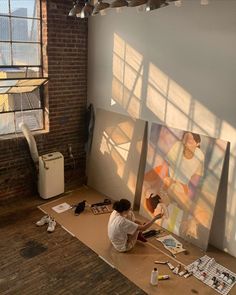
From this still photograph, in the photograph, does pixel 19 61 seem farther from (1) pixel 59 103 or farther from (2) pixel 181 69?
(2) pixel 181 69

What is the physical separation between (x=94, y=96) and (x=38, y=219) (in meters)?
2.11

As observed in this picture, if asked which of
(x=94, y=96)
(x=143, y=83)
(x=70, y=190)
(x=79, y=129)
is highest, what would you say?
(x=143, y=83)

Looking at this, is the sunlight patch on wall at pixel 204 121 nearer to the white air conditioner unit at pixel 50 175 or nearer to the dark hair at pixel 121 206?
the dark hair at pixel 121 206

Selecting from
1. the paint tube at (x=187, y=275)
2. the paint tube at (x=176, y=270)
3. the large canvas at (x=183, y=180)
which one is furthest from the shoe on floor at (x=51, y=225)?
the paint tube at (x=187, y=275)

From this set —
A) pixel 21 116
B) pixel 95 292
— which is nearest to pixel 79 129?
pixel 21 116

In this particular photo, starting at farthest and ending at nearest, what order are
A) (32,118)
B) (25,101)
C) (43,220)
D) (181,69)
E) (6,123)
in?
1. (32,118)
2. (25,101)
3. (6,123)
4. (43,220)
5. (181,69)

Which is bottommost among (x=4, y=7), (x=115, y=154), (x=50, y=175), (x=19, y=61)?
(x=50, y=175)

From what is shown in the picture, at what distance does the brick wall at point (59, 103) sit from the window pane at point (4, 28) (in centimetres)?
52

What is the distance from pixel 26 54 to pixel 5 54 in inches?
13.5

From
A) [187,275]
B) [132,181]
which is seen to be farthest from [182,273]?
[132,181]

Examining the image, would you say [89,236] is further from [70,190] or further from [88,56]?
[88,56]

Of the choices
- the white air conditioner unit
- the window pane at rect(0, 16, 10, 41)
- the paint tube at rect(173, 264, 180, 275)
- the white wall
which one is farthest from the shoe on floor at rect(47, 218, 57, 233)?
the window pane at rect(0, 16, 10, 41)

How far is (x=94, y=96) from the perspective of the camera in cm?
511

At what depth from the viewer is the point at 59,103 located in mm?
4941
